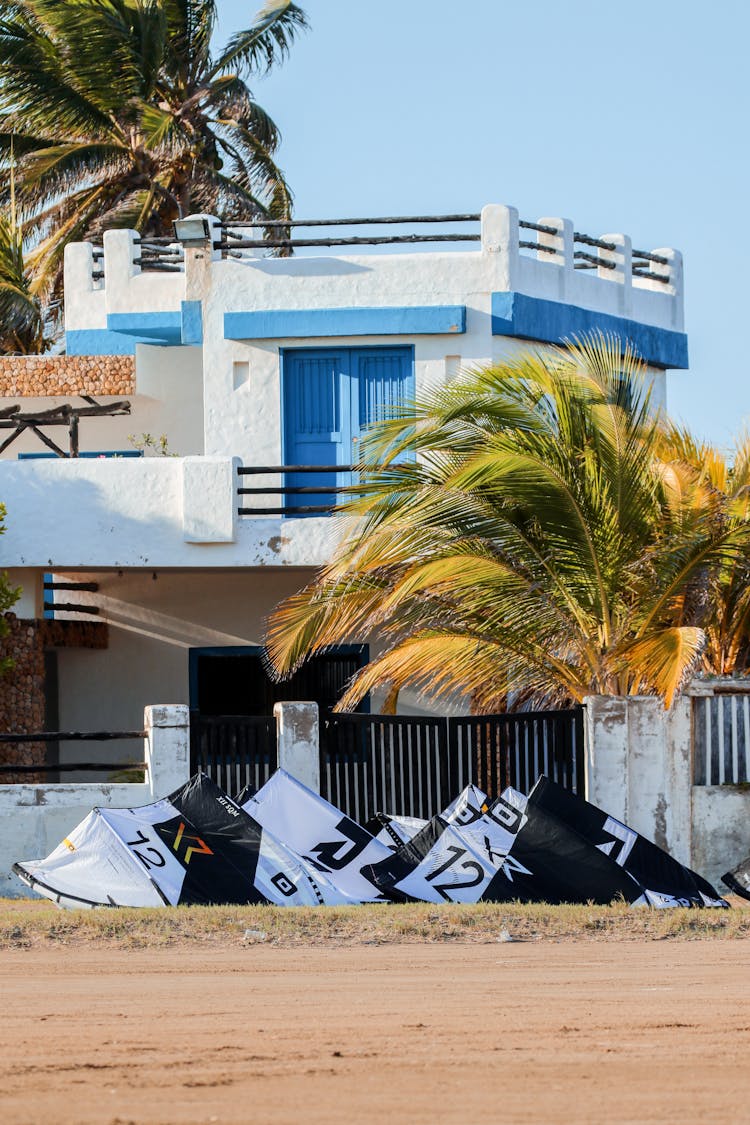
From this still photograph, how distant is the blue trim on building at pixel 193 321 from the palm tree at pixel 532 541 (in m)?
5.03

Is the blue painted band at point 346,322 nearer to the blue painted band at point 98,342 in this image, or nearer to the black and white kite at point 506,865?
the blue painted band at point 98,342

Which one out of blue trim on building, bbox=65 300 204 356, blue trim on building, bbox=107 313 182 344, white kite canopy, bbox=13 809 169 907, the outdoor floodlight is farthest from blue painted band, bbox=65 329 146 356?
white kite canopy, bbox=13 809 169 907

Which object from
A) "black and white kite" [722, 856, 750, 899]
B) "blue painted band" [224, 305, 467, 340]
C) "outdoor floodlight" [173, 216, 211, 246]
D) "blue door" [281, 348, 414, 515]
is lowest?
"black and white kite" [722, 856, 750, 899]

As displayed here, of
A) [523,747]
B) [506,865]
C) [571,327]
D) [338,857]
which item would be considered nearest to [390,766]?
[523,747]

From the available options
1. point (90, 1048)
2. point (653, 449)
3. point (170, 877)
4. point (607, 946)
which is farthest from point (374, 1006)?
point (653, 449)

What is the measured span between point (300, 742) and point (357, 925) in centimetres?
312

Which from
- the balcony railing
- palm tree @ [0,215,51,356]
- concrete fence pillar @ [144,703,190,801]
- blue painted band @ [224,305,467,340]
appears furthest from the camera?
palm tree @ [0,215,51,356]

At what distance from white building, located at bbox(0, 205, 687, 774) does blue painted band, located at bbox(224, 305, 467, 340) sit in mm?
23

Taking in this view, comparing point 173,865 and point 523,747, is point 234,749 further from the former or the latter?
point 523,747

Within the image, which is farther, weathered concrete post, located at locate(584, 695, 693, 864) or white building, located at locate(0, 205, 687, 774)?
white building, located at locate(0, 205, 687, 774)

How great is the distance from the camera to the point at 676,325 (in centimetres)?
2039

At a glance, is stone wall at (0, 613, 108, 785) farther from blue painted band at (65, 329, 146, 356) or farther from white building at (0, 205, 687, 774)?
blue painted band at (65, 329, 146, 356)

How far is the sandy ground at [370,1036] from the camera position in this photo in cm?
566

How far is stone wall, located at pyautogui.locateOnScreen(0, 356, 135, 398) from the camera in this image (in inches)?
793
